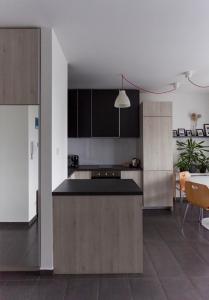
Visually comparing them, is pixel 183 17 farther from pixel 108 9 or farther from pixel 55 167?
pixel 55 167

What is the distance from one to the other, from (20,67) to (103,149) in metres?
3.33

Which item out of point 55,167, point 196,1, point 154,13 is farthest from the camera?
point 55,167

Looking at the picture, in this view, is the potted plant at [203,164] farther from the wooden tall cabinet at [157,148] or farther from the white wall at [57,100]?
the white wall at [57,100]

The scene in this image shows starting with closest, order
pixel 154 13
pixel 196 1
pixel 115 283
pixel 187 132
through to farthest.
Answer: pixel 196 1 < pixel 154 13 < pixel 115 283 < pixel 187 132

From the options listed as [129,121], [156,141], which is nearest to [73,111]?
[129,121]

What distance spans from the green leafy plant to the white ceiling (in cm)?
194

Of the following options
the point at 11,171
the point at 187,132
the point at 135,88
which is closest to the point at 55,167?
the point at 11,171

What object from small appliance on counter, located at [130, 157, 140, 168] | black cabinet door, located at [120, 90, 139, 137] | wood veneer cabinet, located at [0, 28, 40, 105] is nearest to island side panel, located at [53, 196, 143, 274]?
wood veneer cabinet, located at [0, 28, 40, 105]

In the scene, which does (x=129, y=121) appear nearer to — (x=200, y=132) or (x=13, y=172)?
(x=200, y=132)

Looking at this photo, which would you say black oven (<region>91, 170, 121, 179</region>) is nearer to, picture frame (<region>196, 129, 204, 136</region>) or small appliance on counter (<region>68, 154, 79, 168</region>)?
small appliance on counter (<region>68, 154, 79, 168</region>)

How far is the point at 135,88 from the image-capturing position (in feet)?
17.9

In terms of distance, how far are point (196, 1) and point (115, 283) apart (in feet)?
8.48

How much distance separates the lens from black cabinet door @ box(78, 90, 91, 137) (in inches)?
212

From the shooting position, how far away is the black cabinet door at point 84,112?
5391 mm
